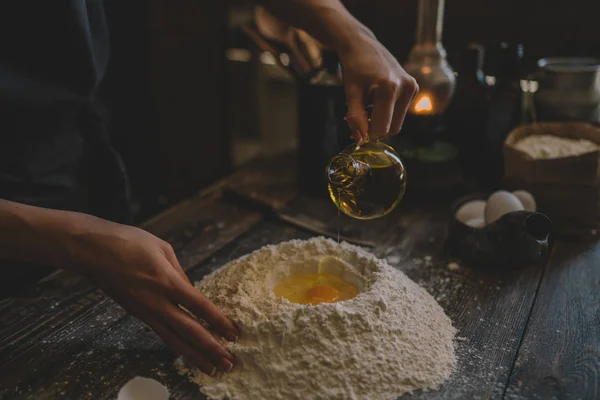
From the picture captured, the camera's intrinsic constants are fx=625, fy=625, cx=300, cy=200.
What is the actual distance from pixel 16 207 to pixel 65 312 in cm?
28

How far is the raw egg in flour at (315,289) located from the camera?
1063mm

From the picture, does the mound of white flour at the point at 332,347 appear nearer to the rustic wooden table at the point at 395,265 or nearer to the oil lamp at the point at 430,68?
the rustic wooden table at the point at 395,265

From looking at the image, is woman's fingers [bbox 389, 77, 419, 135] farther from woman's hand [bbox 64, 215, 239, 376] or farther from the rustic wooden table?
woman's hand [bbox 64, 215, 239, 376]

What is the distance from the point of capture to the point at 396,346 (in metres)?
0.98

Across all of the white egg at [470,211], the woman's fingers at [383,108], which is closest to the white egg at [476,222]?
the white egg at [470,211]

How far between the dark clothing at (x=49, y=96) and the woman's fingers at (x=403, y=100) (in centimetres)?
59

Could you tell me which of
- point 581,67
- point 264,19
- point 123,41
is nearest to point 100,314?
point 264,19

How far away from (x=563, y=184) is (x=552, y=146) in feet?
0.51

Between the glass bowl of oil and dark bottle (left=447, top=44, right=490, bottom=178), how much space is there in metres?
0.61

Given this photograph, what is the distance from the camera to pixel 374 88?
43.9 inches

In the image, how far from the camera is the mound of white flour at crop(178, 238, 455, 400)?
3.01ft

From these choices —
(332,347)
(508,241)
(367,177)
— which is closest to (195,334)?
(332,347)

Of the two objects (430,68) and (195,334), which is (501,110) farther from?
(195,334)

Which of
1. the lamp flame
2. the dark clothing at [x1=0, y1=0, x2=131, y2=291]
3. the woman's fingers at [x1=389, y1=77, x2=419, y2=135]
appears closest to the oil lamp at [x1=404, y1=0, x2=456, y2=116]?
the lamp flame
